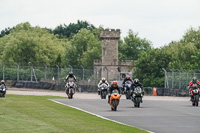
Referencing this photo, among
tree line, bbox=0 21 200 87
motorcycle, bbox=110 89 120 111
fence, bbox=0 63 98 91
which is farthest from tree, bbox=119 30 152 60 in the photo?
motorcycle, bbox=110 89 120 111

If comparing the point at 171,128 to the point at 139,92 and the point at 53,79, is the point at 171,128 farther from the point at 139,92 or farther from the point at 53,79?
the point at 53,79

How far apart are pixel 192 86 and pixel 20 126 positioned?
17.1 metres

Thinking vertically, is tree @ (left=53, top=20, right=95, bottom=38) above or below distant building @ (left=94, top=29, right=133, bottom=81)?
A: above

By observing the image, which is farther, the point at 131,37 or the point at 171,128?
the point at 131,37

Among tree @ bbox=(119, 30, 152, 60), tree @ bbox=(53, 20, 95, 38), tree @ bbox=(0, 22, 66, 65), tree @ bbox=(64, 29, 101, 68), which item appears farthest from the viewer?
tree @ bbox=(53, 20, 95, 38)

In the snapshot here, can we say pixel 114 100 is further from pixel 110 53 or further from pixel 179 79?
pixel 110 53

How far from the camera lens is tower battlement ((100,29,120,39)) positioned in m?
116

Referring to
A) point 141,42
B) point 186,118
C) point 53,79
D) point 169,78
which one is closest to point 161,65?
point 53,79

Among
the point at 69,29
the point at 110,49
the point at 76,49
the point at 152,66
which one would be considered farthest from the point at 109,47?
the point at 69,29

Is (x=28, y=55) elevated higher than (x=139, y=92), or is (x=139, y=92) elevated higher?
(x=28, y=55)

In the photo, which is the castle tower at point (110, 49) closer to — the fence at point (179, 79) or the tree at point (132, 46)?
the tree at point (132, 46)

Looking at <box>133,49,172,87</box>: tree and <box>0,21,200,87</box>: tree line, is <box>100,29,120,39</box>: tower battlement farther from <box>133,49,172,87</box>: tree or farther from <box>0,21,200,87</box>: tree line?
<box>133,49,172,87</box>: tree

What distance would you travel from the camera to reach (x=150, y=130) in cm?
1925

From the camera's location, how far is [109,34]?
11581 centimetres
